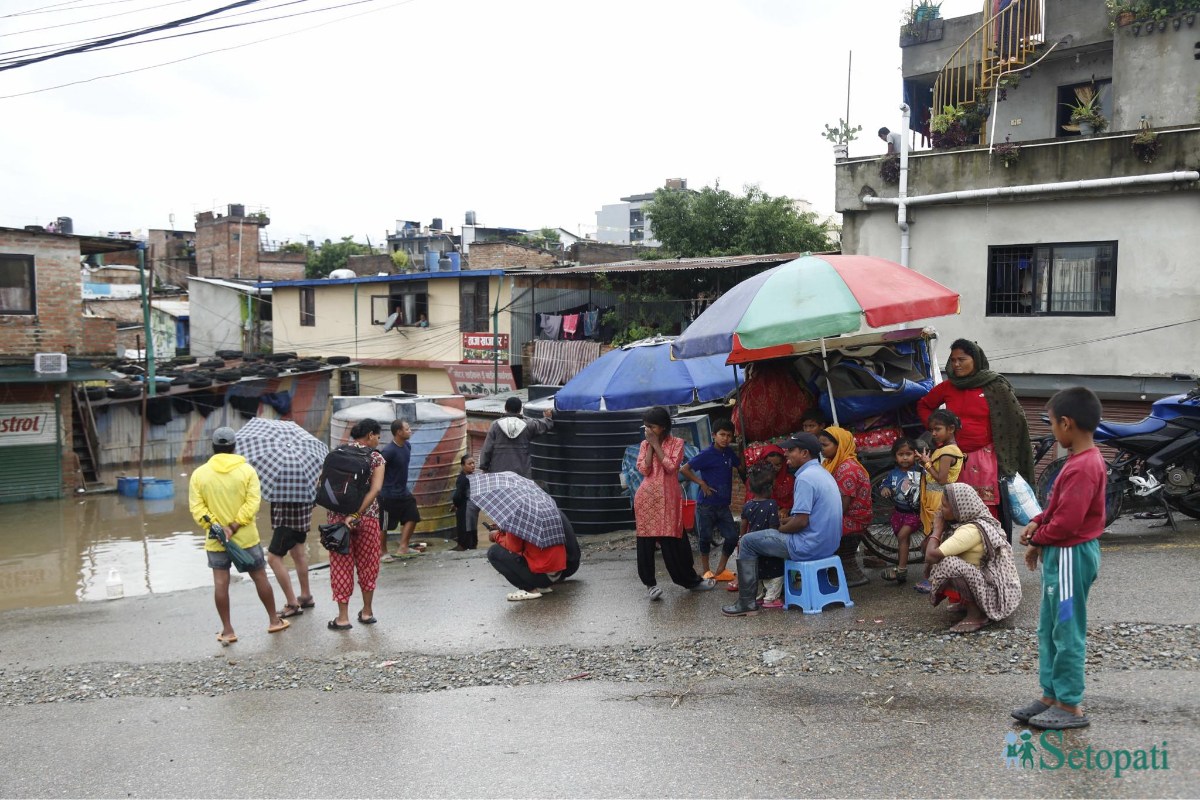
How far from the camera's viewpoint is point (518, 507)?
8078 mm

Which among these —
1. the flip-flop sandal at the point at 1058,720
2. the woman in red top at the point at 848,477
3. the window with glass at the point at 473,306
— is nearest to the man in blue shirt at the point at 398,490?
the woman in red top at the point at 848,477

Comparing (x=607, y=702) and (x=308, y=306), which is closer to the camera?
(x=607, y=702)

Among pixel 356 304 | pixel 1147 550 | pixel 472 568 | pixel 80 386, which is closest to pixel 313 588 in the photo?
pixel 472 568

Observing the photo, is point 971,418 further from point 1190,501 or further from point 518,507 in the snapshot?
point 518,507

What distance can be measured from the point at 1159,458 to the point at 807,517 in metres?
3.85

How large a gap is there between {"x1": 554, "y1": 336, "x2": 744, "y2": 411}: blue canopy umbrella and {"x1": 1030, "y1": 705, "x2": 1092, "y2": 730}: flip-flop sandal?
20.8 feet

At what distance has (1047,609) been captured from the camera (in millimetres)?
4441

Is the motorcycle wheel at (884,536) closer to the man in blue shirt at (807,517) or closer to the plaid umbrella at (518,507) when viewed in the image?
the man in blue shirt at (807,517)

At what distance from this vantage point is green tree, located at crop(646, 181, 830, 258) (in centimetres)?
2472

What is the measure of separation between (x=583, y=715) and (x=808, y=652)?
1504 millimetres

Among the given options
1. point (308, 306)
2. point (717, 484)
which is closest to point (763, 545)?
point (717, 484)

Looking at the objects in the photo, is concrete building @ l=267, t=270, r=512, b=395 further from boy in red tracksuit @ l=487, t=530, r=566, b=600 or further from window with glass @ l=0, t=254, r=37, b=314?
boy in red tracksuit @ l=487, t=530, r=566, b=600

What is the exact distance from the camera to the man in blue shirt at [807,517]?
21.8ft

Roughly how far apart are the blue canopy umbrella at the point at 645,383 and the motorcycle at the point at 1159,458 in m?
3.67
